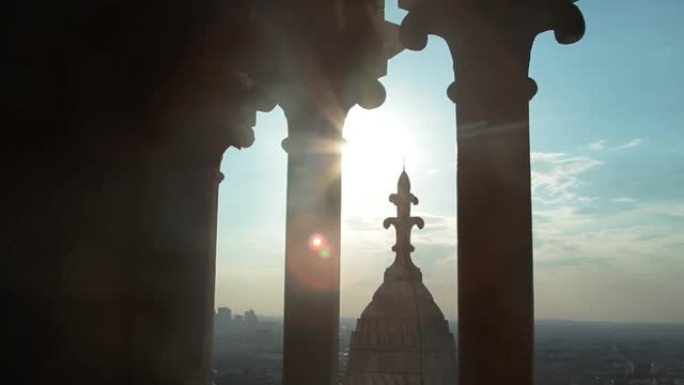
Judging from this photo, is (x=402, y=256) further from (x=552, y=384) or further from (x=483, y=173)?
(x=552, y=384)

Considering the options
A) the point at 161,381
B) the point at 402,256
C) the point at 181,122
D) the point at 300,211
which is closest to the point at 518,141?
the point at 300,211

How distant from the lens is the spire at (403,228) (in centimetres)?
1503

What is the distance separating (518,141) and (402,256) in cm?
842

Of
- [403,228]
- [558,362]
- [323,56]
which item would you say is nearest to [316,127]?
[323,56]

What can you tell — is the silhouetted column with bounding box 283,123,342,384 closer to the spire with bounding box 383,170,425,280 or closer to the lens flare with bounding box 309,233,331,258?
the lens flare with bounding box 309,233,331,258

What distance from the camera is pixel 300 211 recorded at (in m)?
9.71

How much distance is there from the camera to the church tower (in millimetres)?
15695

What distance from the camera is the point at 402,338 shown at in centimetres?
1598

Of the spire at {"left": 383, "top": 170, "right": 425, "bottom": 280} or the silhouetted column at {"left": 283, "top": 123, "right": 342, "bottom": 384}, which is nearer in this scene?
the silhouetted column at {"left": 283, "top": 123, "right": 342, "bottom": 384}

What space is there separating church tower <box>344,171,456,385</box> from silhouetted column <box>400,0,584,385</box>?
789 centimetres

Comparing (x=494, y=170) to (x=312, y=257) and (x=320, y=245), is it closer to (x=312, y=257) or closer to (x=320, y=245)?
(x=320, y=245)

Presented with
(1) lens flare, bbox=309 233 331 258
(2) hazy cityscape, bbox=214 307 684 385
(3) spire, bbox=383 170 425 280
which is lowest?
(2) hazy cityscape, bbox=214 307 684 385

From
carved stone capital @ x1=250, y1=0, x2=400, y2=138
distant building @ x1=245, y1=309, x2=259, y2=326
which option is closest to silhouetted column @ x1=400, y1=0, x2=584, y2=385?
carved stone capital @ x1=250, y1=0, x2=400, y2=138

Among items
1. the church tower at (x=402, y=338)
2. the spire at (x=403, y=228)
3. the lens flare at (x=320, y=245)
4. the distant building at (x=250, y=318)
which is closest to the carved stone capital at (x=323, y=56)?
the lens flare at (x=320, y=245)
